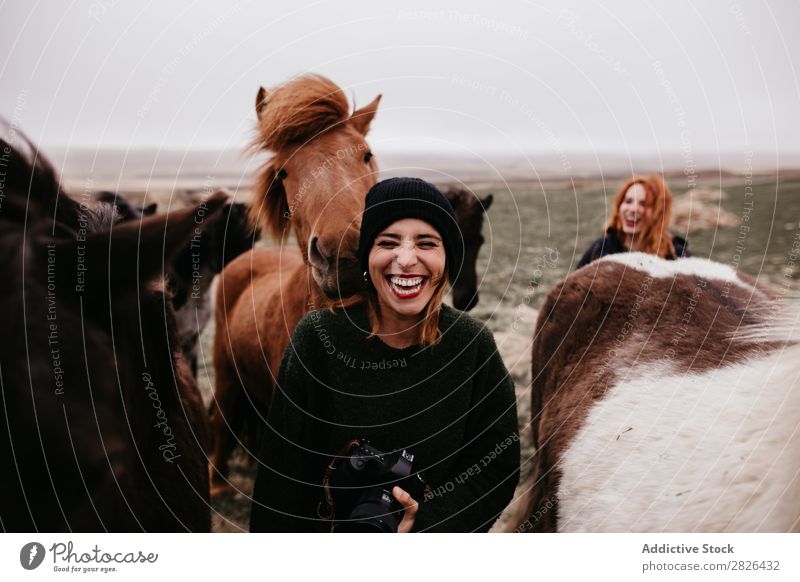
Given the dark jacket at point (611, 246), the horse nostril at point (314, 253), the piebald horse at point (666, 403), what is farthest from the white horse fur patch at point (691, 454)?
the horse nostril at point (314, 253)

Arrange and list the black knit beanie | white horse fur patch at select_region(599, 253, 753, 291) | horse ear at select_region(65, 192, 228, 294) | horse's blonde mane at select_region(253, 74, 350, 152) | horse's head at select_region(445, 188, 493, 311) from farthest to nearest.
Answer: horse's head at select_region(445, 188, 493, 311) < white horse fur patch at select_region(599, 253, 753, 291) < horse's blonde mane at select_region(253, 74, 350, 152) < the black knit beanie < horse ear at select_region(65, 192, 228, 294)

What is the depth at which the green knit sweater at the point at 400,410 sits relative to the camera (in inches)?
55.5

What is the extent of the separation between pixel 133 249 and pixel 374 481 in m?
0.81

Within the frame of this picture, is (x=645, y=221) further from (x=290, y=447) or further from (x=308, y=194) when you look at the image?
(x=290, y=447)

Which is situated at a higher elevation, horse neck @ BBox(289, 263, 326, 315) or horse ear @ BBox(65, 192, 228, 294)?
horse ear @ BBox(65, 192, 228, 294)

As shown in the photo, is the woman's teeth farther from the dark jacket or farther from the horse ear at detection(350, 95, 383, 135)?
the dark jacket

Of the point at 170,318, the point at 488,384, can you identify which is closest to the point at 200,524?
the point at 170,318

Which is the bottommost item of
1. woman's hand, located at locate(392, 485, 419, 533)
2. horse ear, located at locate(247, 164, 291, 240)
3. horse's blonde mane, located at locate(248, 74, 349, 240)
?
woman's hand, located at locate(392, 485, 419, 533)

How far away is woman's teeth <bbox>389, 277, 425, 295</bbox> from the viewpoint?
4.55 ft

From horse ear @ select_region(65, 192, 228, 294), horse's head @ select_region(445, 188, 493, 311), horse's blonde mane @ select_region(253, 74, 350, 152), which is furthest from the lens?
horse's head @ select_region(445, 188, 493, 311)

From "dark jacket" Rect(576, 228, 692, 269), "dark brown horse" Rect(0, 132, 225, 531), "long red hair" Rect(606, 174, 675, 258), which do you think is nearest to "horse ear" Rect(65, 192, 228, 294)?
"dark brown horse" Rect(0, 132, 225, 531)

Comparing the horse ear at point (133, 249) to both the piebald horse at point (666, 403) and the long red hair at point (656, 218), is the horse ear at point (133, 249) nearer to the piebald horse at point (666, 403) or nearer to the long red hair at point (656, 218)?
the piebald horse at point (666, 403)

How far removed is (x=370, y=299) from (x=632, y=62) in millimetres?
1309
